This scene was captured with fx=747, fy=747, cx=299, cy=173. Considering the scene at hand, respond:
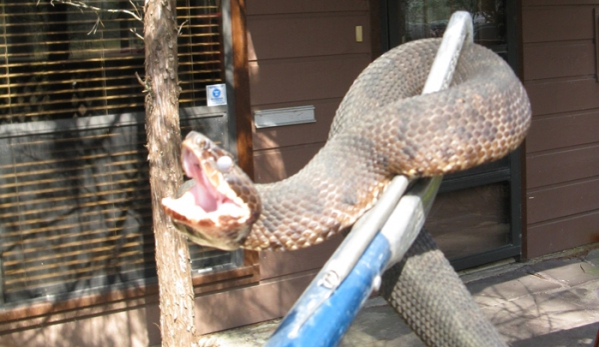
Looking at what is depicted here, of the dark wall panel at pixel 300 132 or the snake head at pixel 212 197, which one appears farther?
the dark wall panel at pixel 300 132

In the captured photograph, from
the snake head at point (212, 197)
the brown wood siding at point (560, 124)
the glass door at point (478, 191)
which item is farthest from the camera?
the brown wood siding at point (560, 124)

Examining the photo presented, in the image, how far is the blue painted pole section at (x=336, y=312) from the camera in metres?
1.37

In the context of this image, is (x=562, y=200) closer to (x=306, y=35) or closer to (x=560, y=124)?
(x=560, y=124)

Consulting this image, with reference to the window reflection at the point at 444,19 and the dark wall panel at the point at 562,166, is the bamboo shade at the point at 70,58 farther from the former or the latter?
the dark wall panel at the point at 562,166

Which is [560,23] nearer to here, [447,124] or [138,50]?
[138,50]

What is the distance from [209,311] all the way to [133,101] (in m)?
1.63

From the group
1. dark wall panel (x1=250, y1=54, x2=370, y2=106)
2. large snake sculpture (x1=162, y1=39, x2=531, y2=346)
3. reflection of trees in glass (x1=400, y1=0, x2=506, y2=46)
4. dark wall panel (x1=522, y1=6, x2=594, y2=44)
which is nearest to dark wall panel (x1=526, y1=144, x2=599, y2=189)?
dark wall panel (x1=522, y1=6, x2=594, y2=44)

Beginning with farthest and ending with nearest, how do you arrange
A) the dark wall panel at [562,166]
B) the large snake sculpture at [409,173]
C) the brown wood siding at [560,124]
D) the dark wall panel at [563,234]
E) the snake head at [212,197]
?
1. the dark wall panel at [563,234]
2. the dark wall panel at [562,166]
3. the brown wood siding at [560,124]
4. the large snake sculpture at [409,173]
5. the snake head at [212,197]

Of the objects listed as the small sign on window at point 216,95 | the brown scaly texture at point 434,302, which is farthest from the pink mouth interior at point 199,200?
the small sign on window at point 216,95

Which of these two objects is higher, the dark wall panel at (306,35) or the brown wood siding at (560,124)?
the dark wall panel at (306,35)

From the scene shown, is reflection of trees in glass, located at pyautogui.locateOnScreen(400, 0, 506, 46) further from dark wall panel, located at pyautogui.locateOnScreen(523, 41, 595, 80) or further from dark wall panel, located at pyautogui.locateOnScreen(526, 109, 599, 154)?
dark wall panel, located at pyautogui.locateOnScreen(526, 109, 599, 154)

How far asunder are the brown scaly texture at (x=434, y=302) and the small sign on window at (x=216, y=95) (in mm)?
3695

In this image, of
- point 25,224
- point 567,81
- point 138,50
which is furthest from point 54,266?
point 567,81

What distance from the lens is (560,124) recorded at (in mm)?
7156
